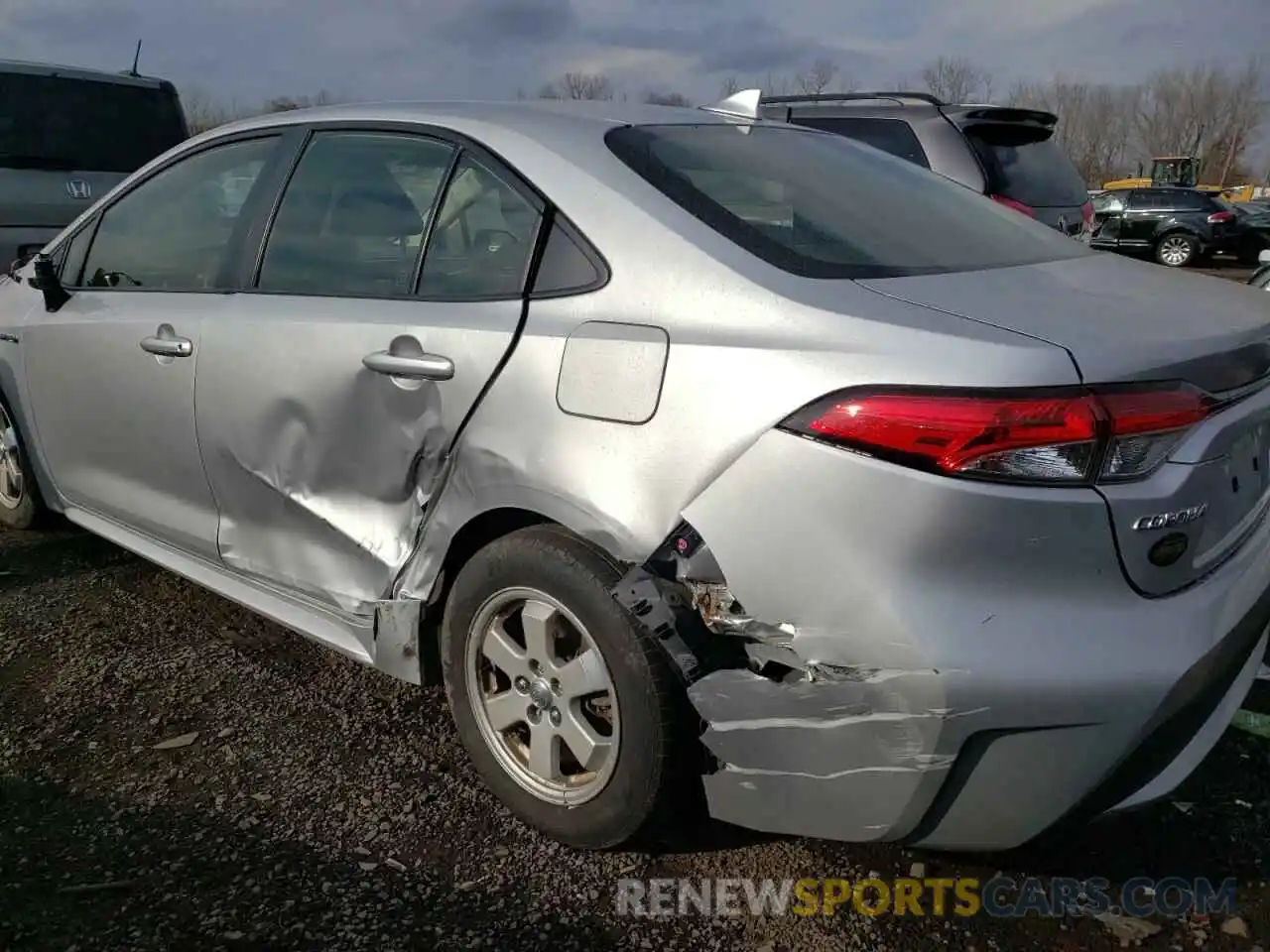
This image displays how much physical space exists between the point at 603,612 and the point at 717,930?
0.70 meters

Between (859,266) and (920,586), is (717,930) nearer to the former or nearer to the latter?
(920,586)

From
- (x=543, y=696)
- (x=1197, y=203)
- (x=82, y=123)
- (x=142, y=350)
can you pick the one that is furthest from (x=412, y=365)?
Answer: (x=1197, y=203)

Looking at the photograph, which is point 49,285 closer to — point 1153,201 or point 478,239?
point 478,239

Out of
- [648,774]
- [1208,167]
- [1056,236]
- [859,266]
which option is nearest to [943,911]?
[648,774]

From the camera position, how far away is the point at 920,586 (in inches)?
66.5

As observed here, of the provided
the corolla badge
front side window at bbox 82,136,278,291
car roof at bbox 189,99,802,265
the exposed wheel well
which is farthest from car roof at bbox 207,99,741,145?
the corolla badge

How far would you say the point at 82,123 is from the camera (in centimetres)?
740

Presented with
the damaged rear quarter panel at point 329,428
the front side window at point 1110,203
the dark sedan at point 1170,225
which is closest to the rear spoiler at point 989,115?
the damaged rear quarter panel at point 329,428

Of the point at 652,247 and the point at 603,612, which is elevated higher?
the point at 652,247

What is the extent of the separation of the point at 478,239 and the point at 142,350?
1331mm

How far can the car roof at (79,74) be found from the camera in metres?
7.09

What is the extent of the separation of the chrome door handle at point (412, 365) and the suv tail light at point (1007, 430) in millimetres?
927

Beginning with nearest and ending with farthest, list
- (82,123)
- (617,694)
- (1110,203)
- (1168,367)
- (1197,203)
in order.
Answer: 1. (1168,367)
2. (617,694)
3. (82,123)
4. (1197,203)
5. (1110,203)

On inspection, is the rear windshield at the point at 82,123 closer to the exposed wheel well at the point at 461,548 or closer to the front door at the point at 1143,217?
the exposed wheel well at the point at 461,548
